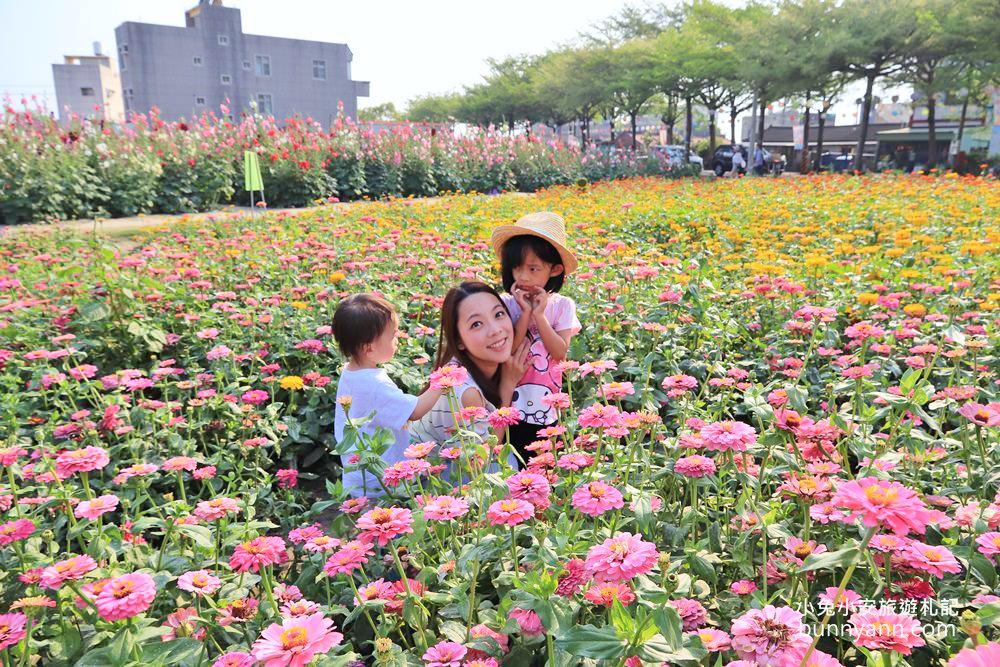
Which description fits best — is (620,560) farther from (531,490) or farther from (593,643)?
(531,490)

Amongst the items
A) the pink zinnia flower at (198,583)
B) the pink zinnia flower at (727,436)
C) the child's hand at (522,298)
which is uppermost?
the child's hand at (522,298)

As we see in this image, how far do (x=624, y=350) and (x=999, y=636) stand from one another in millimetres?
1931

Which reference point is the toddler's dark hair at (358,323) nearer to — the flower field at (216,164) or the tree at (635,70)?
the flower field at (216,164)

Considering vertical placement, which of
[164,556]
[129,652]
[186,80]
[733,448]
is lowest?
[164,556]

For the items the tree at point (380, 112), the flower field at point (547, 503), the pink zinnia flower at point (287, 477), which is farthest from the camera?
the tree at point (380, 112)

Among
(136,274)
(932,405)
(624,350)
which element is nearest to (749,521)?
(932,405)

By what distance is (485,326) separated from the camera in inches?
87.1

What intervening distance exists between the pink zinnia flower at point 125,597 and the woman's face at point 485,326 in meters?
1.32

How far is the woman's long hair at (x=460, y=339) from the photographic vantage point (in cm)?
226

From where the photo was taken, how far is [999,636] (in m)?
1.12

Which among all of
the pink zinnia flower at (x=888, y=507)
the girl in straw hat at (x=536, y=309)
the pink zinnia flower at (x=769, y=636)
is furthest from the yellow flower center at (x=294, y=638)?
the girl in straw hat at (x=536, y=309)

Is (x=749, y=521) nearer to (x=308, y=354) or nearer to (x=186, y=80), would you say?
(x=308, y=354)

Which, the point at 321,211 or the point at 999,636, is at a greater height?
the point at 321,211

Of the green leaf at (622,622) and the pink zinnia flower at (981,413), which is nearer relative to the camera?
the green leaf at (622,622)
